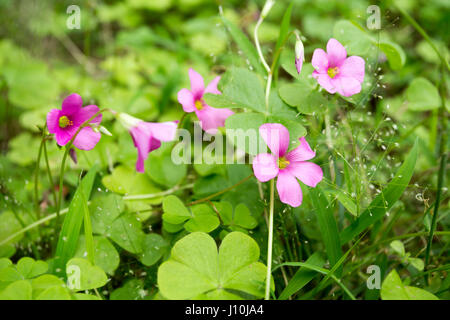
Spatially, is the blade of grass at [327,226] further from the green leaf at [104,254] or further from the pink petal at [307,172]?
the green leaf at [104,254]

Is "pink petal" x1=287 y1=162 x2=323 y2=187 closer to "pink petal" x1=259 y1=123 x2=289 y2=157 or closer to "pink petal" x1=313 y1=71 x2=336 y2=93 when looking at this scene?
"pink petal" x1=259 y1=123 x2=289 y2=157

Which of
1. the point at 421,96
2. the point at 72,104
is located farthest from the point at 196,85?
the point at 421,96

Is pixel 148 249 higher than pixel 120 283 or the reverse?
higher

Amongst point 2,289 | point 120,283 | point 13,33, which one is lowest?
point 120,283

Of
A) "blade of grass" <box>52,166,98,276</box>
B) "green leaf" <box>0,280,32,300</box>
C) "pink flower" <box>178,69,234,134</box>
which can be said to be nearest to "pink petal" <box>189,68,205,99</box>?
"pink flower" <box>178,69,234,134</box>

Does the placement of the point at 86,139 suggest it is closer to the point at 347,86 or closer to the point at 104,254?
the point at 104,254

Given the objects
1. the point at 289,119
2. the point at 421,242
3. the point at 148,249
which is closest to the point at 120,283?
the point at 148,249
